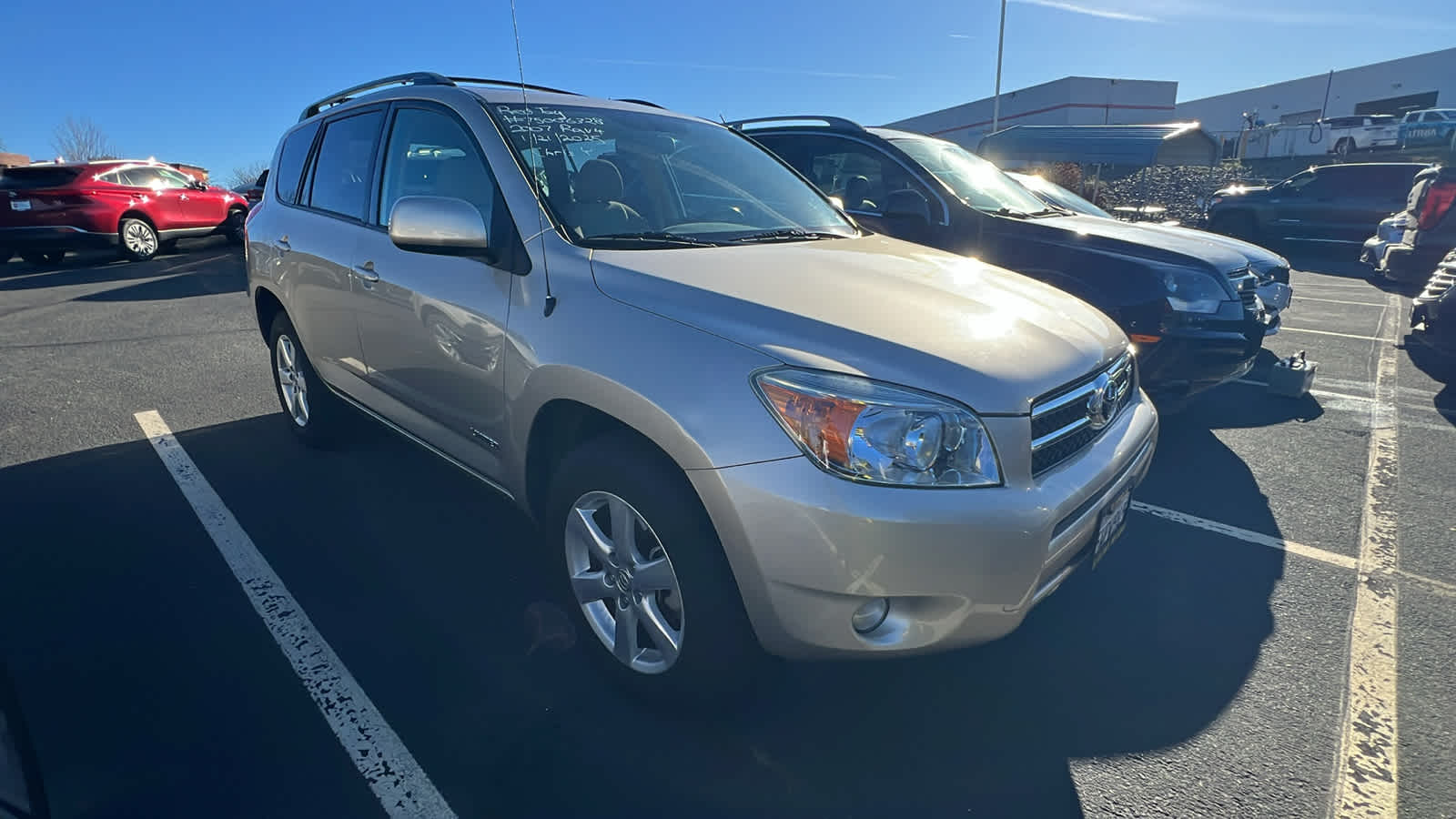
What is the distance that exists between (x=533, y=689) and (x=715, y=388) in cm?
119

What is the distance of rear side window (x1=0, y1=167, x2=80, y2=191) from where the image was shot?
12.0 metres

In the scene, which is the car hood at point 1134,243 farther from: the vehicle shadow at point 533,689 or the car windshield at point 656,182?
the car windshield at point 656,182

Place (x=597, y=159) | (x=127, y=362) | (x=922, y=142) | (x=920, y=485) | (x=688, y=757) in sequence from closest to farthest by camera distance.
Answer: (x=920, y=485), (x=688, y=757), (x=597, y=159), (x=922, y=142), (x=127, y=362)

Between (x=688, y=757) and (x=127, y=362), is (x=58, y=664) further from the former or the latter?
(x=127, y=362)

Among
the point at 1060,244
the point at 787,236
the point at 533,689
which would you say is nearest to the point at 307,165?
the point at 787,236

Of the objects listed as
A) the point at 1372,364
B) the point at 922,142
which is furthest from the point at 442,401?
the point at 1372,364

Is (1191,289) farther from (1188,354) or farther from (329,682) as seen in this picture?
(329,682)

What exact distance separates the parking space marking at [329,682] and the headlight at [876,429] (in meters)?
1.31

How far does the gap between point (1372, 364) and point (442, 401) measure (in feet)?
24.3

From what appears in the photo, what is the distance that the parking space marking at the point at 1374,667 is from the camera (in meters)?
2.01

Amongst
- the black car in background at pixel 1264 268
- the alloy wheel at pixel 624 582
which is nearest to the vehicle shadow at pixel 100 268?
the alloy wheel at pixel 624 582

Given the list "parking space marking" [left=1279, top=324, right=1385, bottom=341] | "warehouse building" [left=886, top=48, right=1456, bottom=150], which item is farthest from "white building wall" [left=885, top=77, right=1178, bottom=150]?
"parking space marking" [left=1279, top=324, right=1385, bottom=341]

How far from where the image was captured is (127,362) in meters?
6.38

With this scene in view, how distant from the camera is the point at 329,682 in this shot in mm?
2389
